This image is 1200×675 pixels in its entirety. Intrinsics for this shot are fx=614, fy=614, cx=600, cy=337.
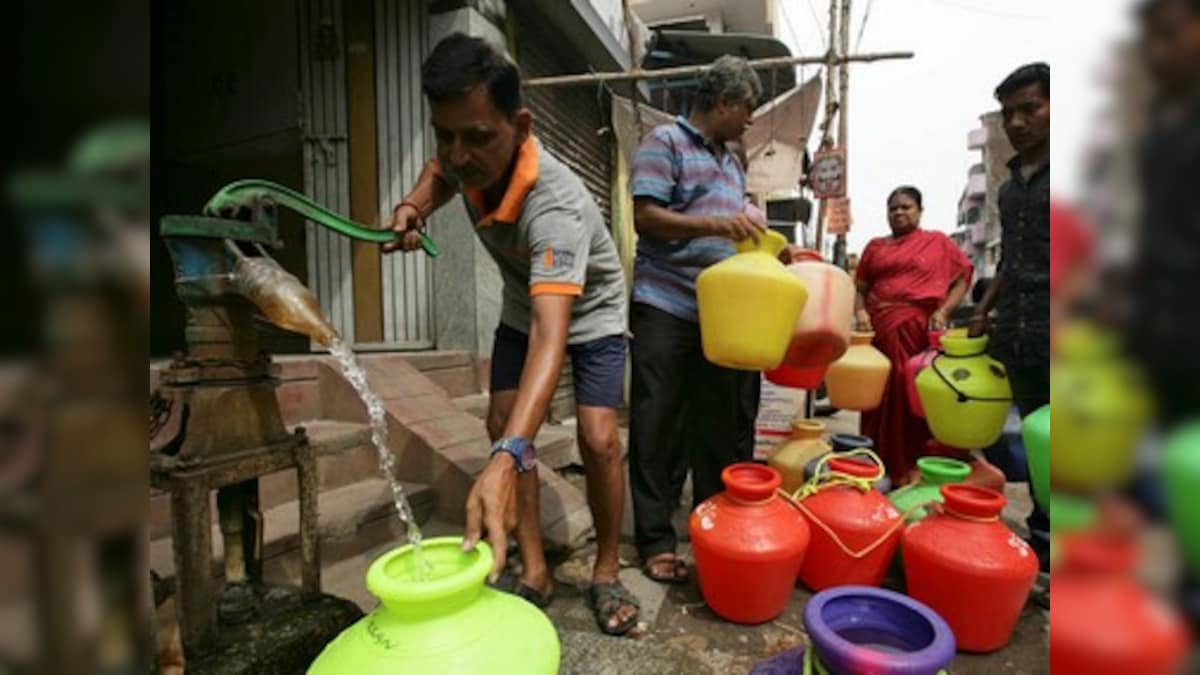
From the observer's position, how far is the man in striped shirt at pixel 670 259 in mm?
2633

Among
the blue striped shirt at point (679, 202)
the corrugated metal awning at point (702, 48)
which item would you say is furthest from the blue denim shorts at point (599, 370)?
the corrugated metal awning at point (702, 48)

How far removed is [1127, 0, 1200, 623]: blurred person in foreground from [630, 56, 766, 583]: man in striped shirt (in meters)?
2.30

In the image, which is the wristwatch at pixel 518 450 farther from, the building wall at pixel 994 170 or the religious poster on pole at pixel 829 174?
the religious poster on pole at pixel 829 174

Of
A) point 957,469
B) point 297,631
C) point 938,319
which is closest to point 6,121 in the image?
point 297,631

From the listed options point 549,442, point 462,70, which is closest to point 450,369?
point 549,442

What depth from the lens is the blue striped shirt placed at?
8.71 ft

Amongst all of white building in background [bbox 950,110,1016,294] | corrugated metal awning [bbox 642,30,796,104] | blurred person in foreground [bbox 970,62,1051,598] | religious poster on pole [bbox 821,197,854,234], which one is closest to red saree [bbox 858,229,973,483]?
white building in background [bbox 950,110,1016,294]

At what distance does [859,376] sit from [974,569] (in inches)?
66.7

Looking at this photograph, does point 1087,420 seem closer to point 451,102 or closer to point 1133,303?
point 1133,303

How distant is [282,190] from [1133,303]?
5.35ft

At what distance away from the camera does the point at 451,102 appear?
1698mm

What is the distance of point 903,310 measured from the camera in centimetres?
397

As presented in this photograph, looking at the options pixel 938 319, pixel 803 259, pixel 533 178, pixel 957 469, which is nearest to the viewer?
pixel 533 178

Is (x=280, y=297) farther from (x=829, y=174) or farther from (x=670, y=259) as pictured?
(x=829, y=174)
